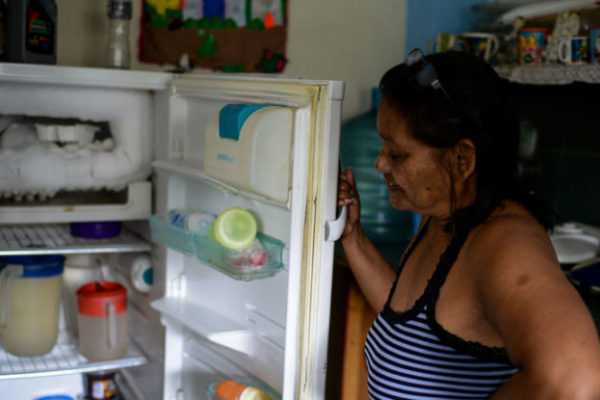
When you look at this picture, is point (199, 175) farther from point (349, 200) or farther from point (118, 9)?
point (118, 9)

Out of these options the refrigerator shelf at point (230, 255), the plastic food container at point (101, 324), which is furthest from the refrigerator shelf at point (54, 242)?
the refrigerator shelf at point (230, 255)

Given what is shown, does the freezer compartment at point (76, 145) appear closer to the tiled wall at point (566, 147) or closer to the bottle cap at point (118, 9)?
the bottle cap at point (118, 9)

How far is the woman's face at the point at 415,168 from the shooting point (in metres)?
1.19

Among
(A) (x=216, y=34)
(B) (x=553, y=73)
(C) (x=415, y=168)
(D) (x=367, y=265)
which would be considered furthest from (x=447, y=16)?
(C) (x=415, y=168)

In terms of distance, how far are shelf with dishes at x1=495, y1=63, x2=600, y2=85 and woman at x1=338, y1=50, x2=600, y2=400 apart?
0.86m

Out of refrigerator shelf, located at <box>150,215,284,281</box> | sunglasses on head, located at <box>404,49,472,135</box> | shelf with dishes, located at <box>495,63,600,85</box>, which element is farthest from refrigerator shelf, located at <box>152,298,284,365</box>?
shelf with dishes, located at <box>495,63,600,85</box>

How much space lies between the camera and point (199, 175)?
66.6 inches

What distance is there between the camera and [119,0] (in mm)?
2137

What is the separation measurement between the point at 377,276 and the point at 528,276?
27.4 inches

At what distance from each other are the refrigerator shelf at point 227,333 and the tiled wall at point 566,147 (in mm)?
1000

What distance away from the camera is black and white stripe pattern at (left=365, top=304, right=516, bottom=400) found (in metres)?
1.15

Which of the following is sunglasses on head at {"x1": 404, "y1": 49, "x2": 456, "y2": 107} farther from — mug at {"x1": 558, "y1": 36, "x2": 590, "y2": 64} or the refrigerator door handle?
mug at {"x1": 558, "y1": 36, "x2": 590, "y2": 64}

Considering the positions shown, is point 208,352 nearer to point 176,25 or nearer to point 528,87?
point 176,25

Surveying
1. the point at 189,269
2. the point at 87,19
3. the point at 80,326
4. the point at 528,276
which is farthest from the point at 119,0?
the point at 528,276
